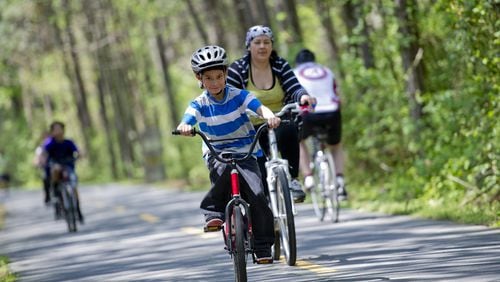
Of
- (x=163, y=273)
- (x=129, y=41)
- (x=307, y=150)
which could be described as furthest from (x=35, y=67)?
(x=163, y=273)

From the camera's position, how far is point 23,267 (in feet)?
47.4

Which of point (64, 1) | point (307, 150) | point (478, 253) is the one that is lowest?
point (478, 253)

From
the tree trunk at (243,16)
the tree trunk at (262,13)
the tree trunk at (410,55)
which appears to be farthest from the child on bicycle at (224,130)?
the tree trunk at (243,16)

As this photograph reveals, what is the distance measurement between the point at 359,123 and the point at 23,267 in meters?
8.61

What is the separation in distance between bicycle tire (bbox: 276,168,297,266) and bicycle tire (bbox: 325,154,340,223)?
4235mm

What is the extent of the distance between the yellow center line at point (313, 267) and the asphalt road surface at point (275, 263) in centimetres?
1

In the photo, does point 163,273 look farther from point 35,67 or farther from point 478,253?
point 35,67

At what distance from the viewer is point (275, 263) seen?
37.3 ft

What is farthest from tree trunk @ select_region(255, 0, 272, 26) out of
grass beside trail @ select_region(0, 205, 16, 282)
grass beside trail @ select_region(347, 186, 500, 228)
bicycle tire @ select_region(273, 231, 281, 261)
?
bicycle tire @ select_region(273, 231, 281, 261)

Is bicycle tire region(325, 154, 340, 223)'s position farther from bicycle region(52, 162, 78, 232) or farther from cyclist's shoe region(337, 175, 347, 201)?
bicycle region(52, 162, 78, 232)

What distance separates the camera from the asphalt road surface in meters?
9.86

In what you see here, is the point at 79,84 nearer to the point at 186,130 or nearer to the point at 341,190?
the point at 341,190

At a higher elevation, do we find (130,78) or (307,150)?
(130,78)

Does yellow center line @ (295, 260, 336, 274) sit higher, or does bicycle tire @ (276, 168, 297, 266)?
bicycle tire @ (276, 168, 297, 266)
